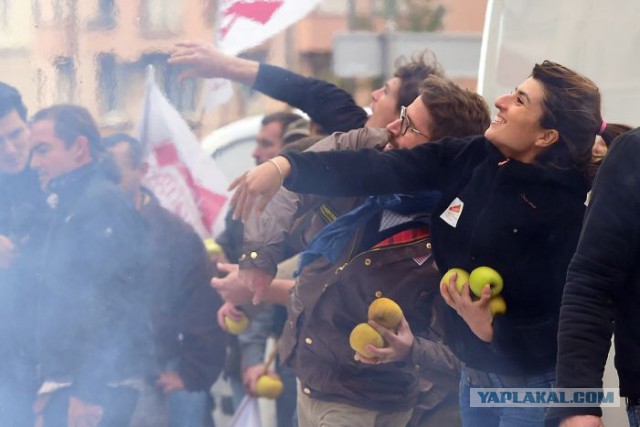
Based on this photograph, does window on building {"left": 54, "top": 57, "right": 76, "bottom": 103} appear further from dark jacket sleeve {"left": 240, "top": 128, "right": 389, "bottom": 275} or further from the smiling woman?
the smiling woman

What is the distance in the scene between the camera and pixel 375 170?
9.36 ft

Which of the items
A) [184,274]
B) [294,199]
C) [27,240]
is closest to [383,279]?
[294,199]

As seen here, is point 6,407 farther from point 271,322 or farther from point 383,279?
point 383,279

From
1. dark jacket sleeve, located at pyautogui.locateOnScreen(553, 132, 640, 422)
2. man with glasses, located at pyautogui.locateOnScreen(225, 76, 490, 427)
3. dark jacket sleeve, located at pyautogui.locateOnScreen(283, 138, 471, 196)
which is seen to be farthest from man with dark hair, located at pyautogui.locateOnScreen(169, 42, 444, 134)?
dark jacket sleeve, located at pyautogui.locateOnScreen(553, 132, 640, 422)

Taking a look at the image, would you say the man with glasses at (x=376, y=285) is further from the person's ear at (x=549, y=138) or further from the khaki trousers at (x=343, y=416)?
the person's ear at (x=549, y=138)

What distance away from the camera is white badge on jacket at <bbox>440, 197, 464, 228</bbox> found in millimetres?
2822

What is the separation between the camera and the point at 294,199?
3.44 m

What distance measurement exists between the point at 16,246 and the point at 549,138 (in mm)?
2107

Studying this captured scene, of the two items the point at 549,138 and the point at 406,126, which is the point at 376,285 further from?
the point at 549,138

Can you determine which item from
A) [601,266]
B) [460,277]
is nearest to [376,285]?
[460,277]

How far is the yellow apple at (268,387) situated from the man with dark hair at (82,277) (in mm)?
493

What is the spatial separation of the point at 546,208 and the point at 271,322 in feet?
6.11

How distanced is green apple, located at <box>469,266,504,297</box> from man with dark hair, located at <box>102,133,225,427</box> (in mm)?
1714

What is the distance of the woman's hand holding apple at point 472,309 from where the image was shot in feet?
8.95
